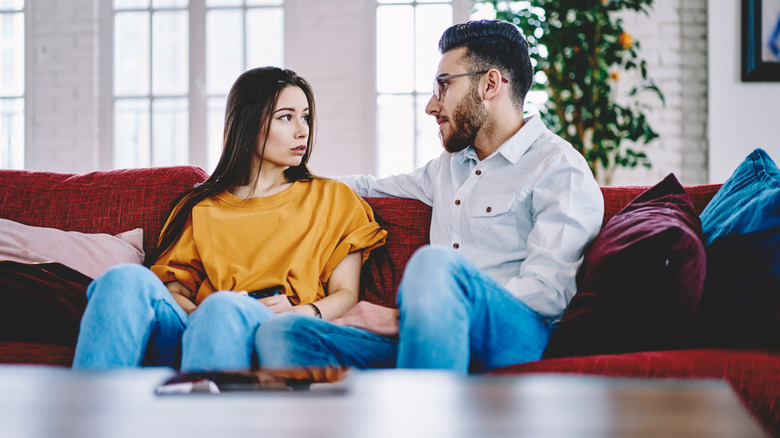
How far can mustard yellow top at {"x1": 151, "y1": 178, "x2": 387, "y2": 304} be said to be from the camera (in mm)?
1671

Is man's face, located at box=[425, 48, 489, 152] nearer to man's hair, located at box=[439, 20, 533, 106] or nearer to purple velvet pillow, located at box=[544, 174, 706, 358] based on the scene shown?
man's hair, located at box=[439, 20, 533, 106]

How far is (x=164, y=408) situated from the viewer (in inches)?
27.8

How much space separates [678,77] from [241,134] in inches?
112

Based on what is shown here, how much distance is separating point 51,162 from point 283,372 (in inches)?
155

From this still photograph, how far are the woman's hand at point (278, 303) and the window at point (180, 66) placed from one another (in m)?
2.81

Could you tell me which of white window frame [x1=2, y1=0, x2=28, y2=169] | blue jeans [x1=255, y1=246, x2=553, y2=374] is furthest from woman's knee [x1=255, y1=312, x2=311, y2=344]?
white window frame [x1=2, y1=0, x2=28, y2=169]

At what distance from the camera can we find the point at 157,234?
1.93 meters

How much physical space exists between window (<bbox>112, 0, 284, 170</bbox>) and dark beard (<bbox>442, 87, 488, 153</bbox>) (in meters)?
2.60

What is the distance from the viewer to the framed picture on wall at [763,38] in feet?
11.4

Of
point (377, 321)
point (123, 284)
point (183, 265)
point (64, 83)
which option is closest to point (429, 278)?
point (377, 321)

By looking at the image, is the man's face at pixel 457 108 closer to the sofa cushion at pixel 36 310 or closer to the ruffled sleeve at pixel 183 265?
the ruffled sleeve at pixel 183 265

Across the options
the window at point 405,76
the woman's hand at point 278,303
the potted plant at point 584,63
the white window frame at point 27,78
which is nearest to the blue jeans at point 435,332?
the woman's hand at point 278,303

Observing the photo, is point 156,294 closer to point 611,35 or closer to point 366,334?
point 366,334

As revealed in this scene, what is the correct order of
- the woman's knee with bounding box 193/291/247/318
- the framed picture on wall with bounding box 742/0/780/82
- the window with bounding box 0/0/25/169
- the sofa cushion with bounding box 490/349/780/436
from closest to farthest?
1. the sofa cushion with bounding box 490/349/780/436
2. the woman's knee with bounding box 193/291/247/318
3. the framed picture on wall with bounding box 742/0/780/82
4. the window with bounding box 0/0/25/169
